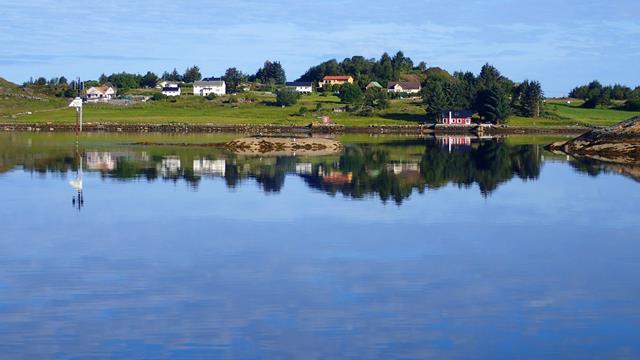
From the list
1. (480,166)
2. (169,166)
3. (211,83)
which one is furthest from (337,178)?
(211,83)

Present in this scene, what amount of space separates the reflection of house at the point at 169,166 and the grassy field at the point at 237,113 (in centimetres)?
6647

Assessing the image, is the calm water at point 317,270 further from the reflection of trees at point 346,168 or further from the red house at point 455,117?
the red house at point 455,117

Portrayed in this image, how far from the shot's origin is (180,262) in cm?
2325

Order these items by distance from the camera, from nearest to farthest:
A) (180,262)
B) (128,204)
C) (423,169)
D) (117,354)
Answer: (117,354), (180,262), (128,204), (423,169)

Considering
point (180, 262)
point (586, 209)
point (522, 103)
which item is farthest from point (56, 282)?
point (522, 103)

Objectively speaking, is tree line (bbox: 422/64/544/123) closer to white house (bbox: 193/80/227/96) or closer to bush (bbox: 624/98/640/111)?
bush (bbox: 624/98/640/111)

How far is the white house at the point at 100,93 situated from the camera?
178m

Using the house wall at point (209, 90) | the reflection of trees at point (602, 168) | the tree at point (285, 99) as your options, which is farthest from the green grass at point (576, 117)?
the reflection of trees at point (602, 168)

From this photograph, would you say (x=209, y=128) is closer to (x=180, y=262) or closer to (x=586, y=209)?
(x=586, y=209)

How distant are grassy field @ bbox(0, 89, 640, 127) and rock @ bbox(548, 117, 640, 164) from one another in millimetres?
50881

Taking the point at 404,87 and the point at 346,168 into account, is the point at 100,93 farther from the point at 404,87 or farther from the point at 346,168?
the point at 346,168

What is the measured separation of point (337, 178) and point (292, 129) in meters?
75.0

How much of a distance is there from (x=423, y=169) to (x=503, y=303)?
37398 mm

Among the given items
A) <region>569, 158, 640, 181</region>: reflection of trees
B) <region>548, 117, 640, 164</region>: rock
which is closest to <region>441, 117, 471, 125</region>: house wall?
<region>548, 117, 640, 164</region>: rock
